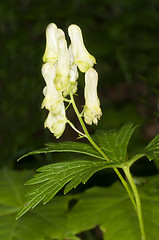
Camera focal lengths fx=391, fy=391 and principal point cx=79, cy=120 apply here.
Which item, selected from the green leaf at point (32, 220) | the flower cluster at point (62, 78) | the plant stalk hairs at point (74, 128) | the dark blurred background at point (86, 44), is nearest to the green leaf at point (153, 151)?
the plant stalk hairs at point (74, 128)

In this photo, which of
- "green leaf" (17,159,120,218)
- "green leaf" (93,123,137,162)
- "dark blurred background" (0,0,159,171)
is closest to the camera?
"green leaf" (17,159,120,218)

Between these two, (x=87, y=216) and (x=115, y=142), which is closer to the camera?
(x=115, y=142)

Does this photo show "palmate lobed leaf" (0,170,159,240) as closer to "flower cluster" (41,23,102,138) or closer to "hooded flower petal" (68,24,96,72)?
"flower cluster" (41,23,102,138)

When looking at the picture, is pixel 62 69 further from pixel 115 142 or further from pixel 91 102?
pixel 115 142

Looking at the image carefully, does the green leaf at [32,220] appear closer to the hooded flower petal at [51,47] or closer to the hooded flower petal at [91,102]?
the hooded flower petal at [91,102]

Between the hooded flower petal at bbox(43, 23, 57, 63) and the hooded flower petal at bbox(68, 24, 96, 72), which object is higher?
the hooded flower petal at bbox(43, 23, 57, 63)

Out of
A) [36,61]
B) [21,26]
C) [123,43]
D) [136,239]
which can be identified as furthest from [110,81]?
[136,239]

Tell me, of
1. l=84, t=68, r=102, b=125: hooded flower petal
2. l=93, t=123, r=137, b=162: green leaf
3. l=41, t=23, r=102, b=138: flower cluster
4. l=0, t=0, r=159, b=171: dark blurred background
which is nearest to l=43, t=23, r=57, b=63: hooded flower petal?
l=41, t=23, r=102, b=138: flower cluster

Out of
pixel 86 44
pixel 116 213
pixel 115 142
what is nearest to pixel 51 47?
pixel 115 142
